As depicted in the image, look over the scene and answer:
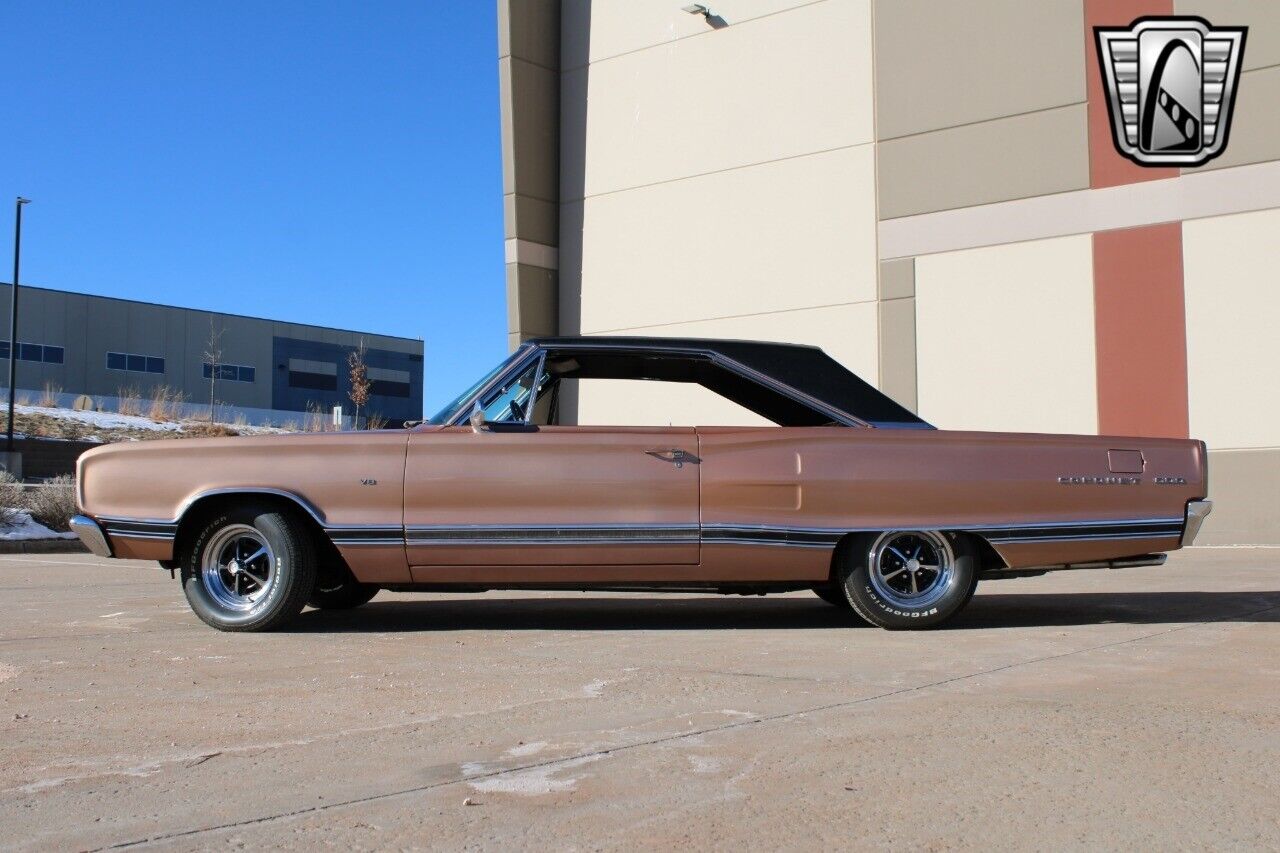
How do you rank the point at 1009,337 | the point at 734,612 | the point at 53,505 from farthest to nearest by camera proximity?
the point at 53,505
the point at 1009,337
the point at 734,612

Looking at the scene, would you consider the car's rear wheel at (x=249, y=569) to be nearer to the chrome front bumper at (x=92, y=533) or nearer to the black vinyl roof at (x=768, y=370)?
the chrome front bumper at (x=92, y=533)

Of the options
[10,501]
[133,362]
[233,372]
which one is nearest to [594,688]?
[10,501]

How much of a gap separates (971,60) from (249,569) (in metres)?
13.8

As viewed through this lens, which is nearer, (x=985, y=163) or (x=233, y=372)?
(x=985, y=163)

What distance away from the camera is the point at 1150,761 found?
3.35 metres

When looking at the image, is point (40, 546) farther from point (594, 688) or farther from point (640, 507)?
point (594, 688)

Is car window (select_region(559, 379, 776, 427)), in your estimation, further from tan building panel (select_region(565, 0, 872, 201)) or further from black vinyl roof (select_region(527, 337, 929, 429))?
black vinyl roof (select_region(527, 337, 929, 429))

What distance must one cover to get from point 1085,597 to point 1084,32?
10506mm

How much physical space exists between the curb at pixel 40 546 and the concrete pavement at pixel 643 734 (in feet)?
31.2

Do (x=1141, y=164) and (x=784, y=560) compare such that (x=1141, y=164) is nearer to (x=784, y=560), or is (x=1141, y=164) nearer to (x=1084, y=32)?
(x=1084, y=32)

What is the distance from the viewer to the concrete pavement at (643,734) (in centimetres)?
279

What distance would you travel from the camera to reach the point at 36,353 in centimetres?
5125

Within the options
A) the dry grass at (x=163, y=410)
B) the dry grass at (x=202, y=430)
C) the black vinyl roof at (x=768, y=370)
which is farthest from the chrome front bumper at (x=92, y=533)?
the dry grass at (x=163, y=410)

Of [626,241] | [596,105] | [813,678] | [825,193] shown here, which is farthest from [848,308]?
[813,678]
